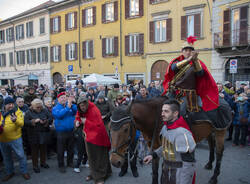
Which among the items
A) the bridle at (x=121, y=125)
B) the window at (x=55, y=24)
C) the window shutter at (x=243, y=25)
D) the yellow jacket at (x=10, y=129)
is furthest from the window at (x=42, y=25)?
the bridle at (x=121, y=125)

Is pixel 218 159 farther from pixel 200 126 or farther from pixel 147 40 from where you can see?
pixel 147 40

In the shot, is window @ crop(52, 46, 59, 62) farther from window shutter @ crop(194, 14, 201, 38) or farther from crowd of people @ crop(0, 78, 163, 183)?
crowd of people @ crop(0, 78, 163, 183)

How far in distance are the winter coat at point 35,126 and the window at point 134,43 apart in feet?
50.8

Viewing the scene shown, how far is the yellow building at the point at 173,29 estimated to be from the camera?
54.0 ft

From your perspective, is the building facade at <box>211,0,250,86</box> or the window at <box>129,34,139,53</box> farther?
the window at <box>129,34,139,53</box>

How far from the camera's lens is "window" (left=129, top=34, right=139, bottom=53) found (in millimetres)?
19828

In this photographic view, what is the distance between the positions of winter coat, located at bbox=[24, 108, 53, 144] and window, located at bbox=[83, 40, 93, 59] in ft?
59.1

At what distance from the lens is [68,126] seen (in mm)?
5328

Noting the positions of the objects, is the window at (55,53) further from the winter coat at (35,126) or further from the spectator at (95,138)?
the spectator at (95,138)

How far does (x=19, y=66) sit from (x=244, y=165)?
3120 cm

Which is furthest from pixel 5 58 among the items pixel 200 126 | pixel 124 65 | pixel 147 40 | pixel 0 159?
pixel 200 126

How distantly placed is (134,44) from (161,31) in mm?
2831

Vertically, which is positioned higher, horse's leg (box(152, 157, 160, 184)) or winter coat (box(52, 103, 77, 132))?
winter coat (box(52, 103, 77, 132))

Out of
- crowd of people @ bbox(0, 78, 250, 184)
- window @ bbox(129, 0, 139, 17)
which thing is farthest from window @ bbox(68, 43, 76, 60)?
crowd of people @ bbox(0, 78, 250, 184)
